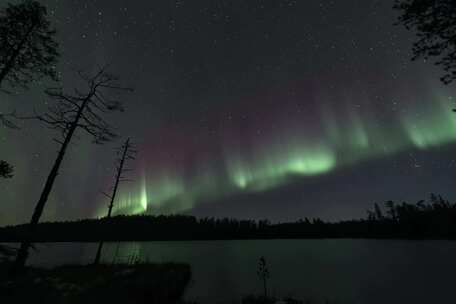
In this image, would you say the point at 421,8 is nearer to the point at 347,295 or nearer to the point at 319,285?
the point at 347,295

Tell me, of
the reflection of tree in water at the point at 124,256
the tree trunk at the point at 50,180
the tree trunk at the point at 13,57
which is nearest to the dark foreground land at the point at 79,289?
the tree trunk at the point at 50,180

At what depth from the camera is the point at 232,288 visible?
29.2m

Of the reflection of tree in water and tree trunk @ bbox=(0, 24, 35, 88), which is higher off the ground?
tree trunk @ bbox=(0, 24, 35, 88)

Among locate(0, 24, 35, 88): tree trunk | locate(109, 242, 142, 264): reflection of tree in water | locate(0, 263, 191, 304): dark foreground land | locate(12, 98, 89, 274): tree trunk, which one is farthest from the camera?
locate(109, 242, 142, 264): reflection of tree in water

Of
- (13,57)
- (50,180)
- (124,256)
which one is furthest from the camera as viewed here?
(124,256)

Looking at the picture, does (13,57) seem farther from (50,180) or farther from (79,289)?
(79,289)

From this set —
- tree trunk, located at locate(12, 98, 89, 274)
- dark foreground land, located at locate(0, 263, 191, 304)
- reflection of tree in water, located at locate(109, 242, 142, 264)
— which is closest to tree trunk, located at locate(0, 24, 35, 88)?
tree trunk, located at locate(12, 98, 89, 274)

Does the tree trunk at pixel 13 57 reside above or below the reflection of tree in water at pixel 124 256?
above

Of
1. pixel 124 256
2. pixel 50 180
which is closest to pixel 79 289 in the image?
pixel 50 180

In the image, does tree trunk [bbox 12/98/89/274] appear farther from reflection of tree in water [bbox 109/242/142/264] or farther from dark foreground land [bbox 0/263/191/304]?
reflection of tree in water [bbox 109/242/142/264]

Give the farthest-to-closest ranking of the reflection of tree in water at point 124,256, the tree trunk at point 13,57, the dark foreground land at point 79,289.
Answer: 1. the reflection of tree in water at point 124,256
2. the tree trunk at point 13,57
3. the dark foreground land at point 79,289

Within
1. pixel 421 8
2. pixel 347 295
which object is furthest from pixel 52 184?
pixel 347 295

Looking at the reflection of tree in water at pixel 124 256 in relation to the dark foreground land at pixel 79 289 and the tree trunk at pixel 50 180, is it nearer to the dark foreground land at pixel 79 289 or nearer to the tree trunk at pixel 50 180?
the dark foreground land at pixel 79 289

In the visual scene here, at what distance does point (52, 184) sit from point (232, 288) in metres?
25.1
